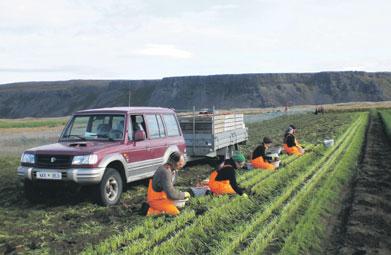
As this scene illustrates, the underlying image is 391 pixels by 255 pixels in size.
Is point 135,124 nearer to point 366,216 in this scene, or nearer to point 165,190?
point 165,190

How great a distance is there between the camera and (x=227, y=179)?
11.1 m

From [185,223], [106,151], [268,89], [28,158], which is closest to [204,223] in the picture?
[185,223]

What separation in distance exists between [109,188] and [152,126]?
2411 mm

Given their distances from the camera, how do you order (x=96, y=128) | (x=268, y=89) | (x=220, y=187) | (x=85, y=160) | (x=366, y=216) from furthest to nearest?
(x=268, y=89), (x=96, y=128), (x=220, y=187), (x=366, y=216), (x=85, y=160)

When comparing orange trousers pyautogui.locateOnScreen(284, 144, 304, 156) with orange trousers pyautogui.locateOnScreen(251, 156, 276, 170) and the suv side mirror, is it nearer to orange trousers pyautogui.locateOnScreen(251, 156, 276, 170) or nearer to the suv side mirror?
orange trousers pyautogui.locateOnScreen(251, 156, 276, 170)

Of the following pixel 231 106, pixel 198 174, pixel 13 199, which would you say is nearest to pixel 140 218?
pixel 13 199

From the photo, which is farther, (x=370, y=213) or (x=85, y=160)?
(x=370, y=213)

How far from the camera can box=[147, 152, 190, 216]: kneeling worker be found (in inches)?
369

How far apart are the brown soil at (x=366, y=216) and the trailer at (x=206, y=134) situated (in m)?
4.58

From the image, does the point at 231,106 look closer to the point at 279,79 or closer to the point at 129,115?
the point at 279,79

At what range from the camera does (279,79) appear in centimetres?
17450

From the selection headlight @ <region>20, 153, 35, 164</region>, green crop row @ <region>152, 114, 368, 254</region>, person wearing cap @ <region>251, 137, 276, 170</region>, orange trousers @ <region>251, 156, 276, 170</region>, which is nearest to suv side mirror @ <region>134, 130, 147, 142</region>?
headlight @ <region>20, 153, 35, 164</region>

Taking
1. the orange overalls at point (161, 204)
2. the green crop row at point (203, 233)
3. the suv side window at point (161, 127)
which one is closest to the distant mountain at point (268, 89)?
the suv side window at point (161, 127)

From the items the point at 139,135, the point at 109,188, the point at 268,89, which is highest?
the point at 268,89
